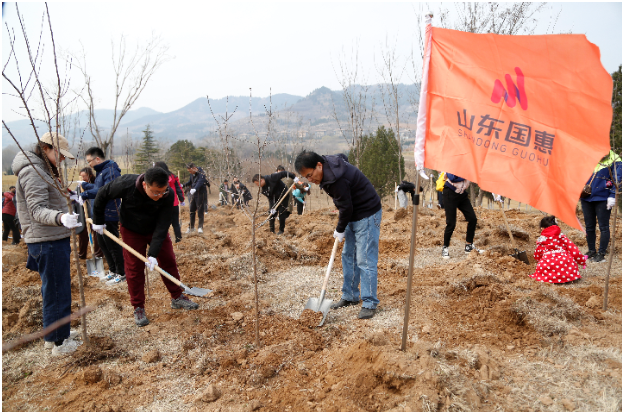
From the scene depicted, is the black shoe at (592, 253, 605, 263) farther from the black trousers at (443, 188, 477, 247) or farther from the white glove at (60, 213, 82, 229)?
the white glove at (60, 213, 82, 229)

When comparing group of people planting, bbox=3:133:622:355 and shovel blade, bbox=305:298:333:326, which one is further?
shovel blade, bbox=305:298:333:326

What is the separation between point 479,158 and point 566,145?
515 mm

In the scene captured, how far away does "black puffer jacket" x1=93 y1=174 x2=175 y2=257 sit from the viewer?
3.46 metres

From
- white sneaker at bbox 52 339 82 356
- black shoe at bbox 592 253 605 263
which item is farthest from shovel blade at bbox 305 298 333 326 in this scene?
black shoe at bbox 592 253 605 263

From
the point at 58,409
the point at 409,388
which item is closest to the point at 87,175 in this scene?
the point at 58,409

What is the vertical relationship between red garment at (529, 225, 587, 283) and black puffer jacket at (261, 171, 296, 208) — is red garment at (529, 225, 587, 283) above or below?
below

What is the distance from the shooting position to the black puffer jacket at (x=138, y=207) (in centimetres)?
346

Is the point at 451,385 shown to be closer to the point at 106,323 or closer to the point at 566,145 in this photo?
the point at 566,145

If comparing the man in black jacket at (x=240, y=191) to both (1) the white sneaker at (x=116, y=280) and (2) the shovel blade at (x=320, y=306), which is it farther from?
(1) the white sneaker at (x=116, y=280)

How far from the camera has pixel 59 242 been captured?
3219mm

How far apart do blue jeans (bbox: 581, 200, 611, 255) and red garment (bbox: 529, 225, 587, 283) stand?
0.72 meters

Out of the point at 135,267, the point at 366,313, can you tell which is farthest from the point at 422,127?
the point at 135,267

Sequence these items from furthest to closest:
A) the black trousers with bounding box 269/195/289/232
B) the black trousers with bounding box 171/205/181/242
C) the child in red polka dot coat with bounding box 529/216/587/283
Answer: the black trousers with bounding box 269/195/289/232 < the black trousers with bounding box 171/205/181/242 < the child in red polka dot coat with bounding box 529/216/587/283

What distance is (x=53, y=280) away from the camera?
125 inches
